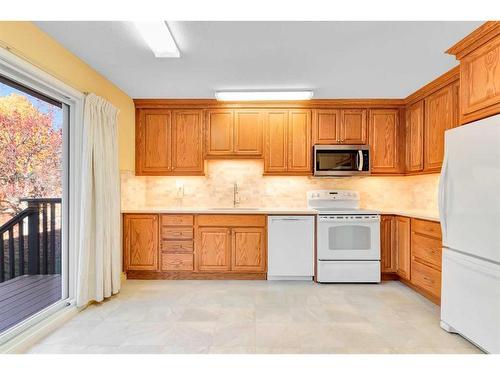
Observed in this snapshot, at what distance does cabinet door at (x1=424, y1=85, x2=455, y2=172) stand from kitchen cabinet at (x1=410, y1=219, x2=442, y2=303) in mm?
759

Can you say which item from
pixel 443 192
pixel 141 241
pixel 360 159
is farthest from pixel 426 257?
pixel 141 241

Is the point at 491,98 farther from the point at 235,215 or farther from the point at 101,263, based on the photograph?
the point at 101,263

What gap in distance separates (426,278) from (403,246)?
559mm

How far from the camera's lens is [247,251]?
381 centimetres

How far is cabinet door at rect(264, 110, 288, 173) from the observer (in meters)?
4.14

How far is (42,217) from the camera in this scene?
10.5ft

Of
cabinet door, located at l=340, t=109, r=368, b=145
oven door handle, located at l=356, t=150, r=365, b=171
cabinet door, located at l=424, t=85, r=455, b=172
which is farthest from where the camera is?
cabinet door, located at l=340, t=109, r=368, b=145

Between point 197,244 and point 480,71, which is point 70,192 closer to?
point 197,244

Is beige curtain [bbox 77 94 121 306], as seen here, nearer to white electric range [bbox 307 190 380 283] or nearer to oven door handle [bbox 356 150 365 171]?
white electric range [bbox 307 190 380 283]

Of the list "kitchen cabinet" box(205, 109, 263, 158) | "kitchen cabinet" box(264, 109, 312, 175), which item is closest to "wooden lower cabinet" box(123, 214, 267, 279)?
"kitchen cabinet" box(264, 109, 312, 175)

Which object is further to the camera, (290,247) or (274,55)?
(290,247)

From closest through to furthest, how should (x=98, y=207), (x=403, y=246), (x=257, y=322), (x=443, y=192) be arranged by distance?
(x=443, y=192), (x=257, y=322), (x=98, y=207), (x=403, y=246)

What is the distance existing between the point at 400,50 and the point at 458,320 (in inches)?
91.6
